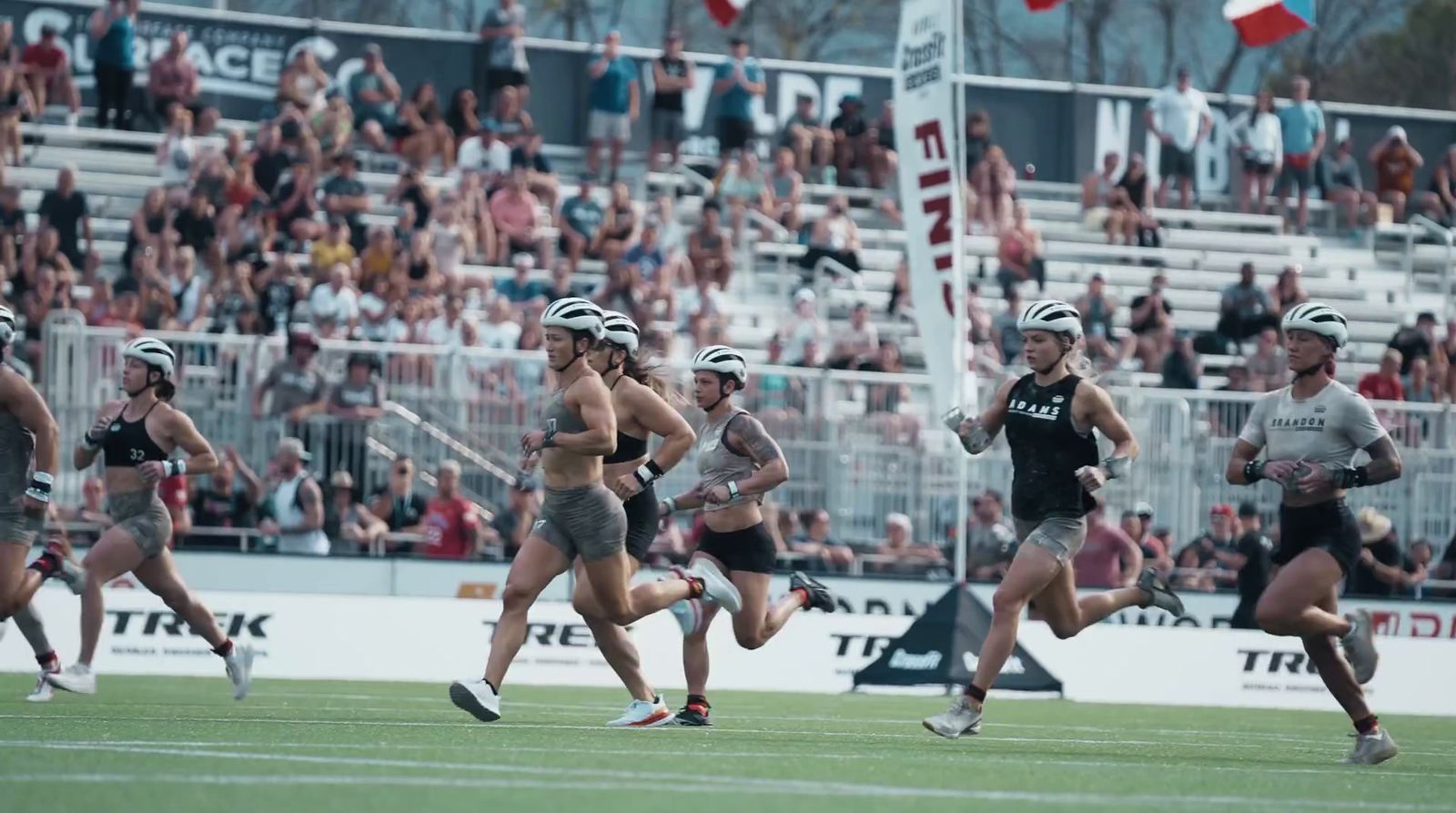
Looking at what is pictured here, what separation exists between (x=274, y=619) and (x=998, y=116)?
1851 centimetres

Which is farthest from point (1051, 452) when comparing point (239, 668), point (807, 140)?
point (807, 140)

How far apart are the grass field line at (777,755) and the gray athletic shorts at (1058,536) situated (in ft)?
5.10

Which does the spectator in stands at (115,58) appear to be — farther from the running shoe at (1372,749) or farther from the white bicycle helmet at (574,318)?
the running shoe at (1372,749)

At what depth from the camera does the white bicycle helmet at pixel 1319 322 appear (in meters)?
12.4

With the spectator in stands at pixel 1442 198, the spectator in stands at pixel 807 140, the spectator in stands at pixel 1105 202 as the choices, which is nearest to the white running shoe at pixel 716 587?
the spectator in stands at pixel 807 140

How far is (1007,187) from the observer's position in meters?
31.9

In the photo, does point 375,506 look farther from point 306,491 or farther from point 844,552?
point 844,552

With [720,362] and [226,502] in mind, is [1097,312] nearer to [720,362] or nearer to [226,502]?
[226,502]

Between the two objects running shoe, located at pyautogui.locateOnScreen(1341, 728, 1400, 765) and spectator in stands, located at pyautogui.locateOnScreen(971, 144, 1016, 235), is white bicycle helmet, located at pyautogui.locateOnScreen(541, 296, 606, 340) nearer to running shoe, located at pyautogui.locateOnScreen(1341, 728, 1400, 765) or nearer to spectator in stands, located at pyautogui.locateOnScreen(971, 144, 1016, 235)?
running shoe, located at pyautogui.locateOnScreen(1341, 728, 1400, 765)

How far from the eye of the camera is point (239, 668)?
589 inches

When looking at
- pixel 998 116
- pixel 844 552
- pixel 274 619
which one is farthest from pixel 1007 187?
pixel 274 619

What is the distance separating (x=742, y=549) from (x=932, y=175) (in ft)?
17.9

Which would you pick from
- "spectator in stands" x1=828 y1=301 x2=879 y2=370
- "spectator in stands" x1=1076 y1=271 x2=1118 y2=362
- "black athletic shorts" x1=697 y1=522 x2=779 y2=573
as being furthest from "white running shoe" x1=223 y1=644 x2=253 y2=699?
"spectator in stands" x1=1076 y1=271 x2=1118 y2=362

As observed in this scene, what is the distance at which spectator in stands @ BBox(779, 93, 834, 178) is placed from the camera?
3234 cm
